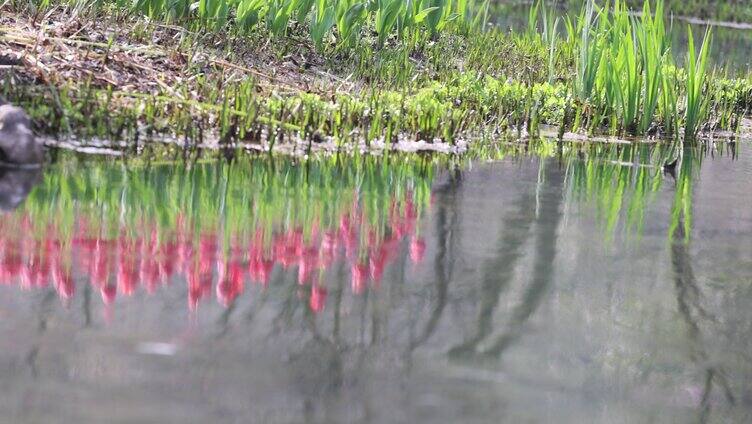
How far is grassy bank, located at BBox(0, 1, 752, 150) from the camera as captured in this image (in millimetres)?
7516

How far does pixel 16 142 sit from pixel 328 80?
3452 millimetres

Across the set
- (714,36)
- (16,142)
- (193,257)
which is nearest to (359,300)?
(193,257)

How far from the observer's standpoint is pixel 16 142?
245 inches

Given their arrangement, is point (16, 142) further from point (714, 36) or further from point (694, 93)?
point (714, 36)

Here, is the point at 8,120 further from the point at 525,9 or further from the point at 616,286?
the point at 525,9

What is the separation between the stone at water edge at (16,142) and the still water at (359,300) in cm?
19

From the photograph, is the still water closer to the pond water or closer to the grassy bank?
the grassy bank

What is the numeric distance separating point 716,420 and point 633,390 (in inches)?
9.6

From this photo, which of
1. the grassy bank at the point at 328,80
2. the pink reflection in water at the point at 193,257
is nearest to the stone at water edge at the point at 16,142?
the grassy bank at the point at 328,80

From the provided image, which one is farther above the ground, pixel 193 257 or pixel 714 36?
pixel 714 36

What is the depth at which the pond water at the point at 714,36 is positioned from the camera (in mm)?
17000

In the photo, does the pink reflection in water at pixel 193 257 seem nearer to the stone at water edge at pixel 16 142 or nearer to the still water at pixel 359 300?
the still water at pixel 359 300

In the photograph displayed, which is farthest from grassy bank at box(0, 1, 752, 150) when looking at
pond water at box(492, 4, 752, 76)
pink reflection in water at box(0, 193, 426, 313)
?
pond water at box(492, 4, 752, 76)

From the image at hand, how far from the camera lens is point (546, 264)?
489 cm
